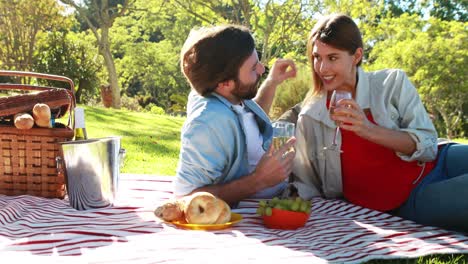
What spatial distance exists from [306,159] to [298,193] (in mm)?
258

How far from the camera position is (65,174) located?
3.55 m

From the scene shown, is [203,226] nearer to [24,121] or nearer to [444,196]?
[444,196]

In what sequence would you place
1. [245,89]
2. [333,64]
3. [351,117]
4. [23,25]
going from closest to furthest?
[351,117] → [245,89] → [333,64] → [23,25]

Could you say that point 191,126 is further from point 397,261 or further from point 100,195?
point 397,261

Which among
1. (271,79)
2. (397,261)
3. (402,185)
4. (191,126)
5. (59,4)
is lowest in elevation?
(397,261)

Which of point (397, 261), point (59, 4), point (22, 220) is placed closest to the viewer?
point (397, 261)

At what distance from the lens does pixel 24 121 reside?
12.4ft

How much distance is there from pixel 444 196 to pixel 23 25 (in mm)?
20059

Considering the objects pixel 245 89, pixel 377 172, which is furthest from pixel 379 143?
pixel 245 89

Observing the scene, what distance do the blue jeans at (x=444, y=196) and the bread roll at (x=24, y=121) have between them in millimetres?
2563

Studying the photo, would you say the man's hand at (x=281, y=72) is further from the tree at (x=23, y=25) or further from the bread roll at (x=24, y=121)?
the tree at (x=23, y=25)

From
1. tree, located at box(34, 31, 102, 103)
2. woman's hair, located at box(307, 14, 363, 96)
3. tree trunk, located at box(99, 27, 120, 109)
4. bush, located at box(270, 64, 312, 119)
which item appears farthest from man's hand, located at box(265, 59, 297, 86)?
tree trunk, located at box(99, 27, 120, 109)

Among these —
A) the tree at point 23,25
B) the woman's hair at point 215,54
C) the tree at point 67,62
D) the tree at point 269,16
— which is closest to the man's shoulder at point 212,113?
the woman's hair at point 215,54

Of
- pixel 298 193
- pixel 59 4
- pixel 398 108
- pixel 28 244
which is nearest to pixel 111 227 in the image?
pixel 28 244
